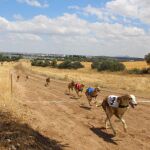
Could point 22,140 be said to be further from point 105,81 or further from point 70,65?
point 70,65

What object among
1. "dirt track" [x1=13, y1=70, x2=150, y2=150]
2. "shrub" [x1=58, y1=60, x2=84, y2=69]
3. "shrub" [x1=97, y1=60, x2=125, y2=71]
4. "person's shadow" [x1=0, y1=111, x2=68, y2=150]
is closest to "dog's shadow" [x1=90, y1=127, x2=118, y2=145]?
"dirt track" [x1=13, y1=70, x2=150, y2=150]

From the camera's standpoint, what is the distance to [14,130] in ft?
38.3

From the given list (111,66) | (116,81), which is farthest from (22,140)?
(111,66)

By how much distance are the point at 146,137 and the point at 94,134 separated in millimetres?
1727

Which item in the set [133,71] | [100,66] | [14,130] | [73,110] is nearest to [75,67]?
[100,66]

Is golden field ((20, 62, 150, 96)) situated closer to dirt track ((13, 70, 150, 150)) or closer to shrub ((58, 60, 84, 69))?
dirt track ((13, 70, 150, 150))

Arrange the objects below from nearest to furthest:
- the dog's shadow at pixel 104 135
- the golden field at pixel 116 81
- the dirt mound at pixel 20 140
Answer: the dirt mound at pixel 20 140, the dog's shadow at pixel 104 135, the golden field at pixel 116 81

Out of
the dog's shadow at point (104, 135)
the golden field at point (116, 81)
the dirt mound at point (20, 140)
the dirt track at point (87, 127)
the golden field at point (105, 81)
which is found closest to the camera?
the dirt mound at point (20, 140)

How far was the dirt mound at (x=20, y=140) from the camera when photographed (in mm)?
9879

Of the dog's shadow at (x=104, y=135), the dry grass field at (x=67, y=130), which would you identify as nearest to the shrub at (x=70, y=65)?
the dry grass field at (x=67, y=130)

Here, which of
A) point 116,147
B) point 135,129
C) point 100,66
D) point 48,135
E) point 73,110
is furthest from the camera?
point 100,66

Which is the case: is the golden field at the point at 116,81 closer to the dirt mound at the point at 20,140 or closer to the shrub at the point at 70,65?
the dirt mound at the point at 20,140

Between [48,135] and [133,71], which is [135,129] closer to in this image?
[48,135]

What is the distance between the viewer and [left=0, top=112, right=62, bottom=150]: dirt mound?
9879 millimetres
